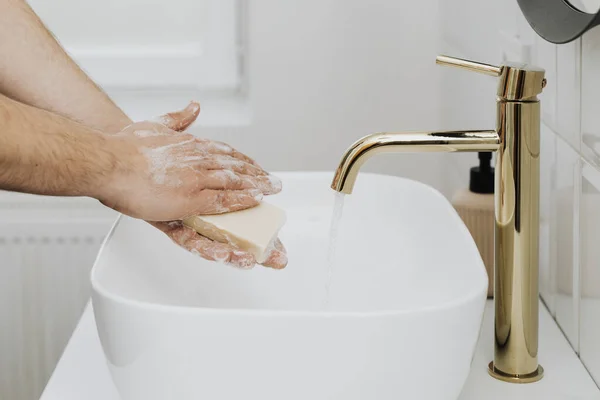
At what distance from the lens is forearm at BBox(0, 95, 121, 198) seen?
79 centimetres

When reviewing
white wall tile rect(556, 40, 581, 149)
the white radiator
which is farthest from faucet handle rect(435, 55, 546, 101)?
the white radiator

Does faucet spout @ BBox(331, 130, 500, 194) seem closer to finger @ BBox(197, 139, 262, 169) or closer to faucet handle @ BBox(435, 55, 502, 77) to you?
faucet handle @ BBox(435, 55, 502, 77)

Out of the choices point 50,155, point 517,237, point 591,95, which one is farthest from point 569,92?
point 50,155

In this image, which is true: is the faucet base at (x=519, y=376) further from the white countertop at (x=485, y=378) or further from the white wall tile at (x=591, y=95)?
the white wall tile at (x=591, y=95)

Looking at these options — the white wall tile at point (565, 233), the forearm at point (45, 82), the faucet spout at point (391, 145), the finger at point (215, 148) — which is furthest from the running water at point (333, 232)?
the forearm at point (45, 82)

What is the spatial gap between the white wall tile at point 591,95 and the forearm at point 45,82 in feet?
1.94

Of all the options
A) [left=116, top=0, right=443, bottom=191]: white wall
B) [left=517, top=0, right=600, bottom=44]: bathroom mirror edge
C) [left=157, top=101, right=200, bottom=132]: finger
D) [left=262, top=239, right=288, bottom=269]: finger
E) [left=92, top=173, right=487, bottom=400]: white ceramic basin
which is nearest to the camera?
[left=92, top=173, right=487, bottom=400]: white ceramic basin

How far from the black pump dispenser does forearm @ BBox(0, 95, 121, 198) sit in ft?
Answer: 1.55

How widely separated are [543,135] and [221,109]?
992 millimetres

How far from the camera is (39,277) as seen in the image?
190cm

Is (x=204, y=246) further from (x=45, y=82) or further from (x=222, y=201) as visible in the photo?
(x=45, y=82)

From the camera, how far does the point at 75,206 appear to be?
1863 mm

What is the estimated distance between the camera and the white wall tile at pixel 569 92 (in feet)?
2.86

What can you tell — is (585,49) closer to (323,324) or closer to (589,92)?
(589,92)
